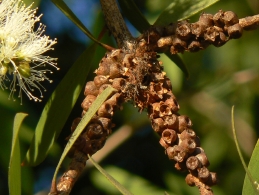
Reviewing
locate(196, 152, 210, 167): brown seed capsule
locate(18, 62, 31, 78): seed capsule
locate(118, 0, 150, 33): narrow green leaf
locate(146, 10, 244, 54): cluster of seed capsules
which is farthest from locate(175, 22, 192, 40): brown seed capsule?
locate(18, 62, 31, 78): seed capsule

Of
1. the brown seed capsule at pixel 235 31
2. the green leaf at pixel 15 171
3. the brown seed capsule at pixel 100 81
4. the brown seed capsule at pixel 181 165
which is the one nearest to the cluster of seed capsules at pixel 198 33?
the brown seed capsule at pixel 235 31

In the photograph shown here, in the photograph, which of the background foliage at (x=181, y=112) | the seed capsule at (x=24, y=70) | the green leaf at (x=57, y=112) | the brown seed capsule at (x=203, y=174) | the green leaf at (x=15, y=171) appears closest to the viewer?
the green leaf at (x=15, y=171)

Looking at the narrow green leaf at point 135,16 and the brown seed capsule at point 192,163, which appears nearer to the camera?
the brown seed capsule at point 192,163

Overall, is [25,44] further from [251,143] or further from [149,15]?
[251,143]

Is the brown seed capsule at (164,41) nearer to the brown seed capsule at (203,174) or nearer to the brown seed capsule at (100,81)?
the brown seed capsule at (100,81)

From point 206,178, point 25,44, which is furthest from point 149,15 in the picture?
point 206,178

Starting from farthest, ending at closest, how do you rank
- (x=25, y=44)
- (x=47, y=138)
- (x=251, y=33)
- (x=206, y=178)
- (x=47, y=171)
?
(x=251, y=33) → (x=47, y=171) → (x=25, y=44) → (x=47, y=138) → (x=206, y=178)
